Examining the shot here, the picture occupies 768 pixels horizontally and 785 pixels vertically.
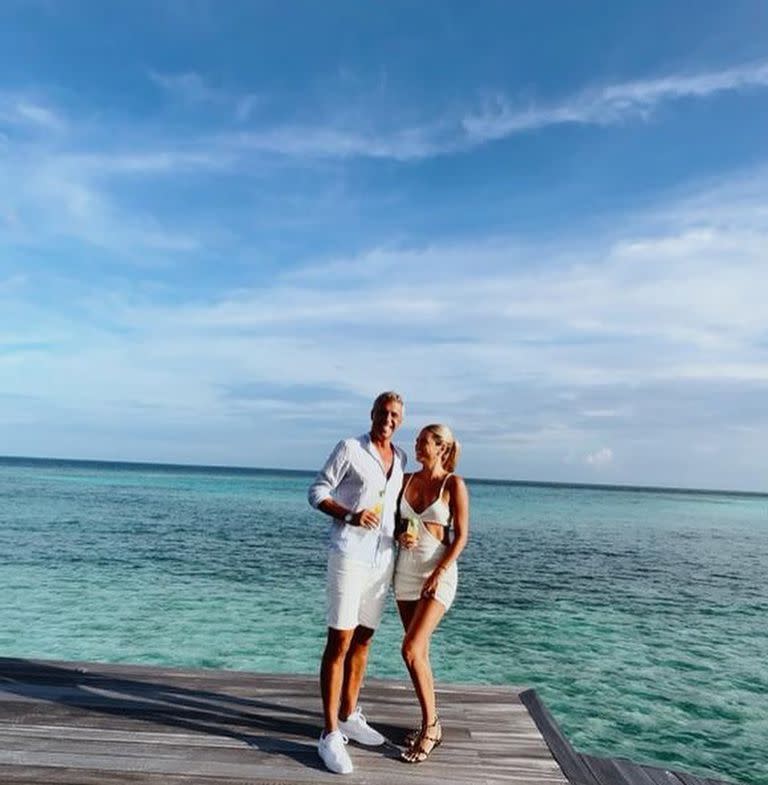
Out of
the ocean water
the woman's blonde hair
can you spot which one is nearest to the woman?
the woman's blonde hair

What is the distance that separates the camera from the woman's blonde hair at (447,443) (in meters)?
4.15

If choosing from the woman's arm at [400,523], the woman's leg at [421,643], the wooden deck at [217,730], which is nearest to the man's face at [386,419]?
the woman's arm at [400,523]

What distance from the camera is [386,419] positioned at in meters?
4.14

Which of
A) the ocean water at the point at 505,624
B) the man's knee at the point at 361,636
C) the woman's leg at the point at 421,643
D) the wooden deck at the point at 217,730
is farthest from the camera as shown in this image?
the ocean water at the point at 505,624

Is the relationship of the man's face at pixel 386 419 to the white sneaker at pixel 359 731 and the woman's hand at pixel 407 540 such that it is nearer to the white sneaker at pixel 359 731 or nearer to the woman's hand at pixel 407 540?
the woman's hand at pixel 407 540

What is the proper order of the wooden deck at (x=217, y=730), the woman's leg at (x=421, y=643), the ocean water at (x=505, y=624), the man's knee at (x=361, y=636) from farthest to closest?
the ocean water at (x=505, y=624), the man's knee at (x=361, y=636), the woman's leg at (x=421, y=643), the wooden deck at (x=217, y=730)

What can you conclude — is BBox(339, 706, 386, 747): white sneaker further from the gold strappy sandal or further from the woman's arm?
the woman's arm

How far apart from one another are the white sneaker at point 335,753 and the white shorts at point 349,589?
70 cm

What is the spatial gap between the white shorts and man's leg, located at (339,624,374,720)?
0.20 m

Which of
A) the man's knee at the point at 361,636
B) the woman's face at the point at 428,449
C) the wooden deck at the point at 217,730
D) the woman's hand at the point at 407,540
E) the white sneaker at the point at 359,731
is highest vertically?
the woman's face at the point at 428,449

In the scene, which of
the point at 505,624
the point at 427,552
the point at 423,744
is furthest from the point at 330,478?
the point at 505,624

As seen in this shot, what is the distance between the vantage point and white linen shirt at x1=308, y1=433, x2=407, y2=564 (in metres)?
4.03

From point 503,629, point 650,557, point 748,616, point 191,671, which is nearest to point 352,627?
point 191,671

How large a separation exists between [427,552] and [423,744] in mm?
1222
